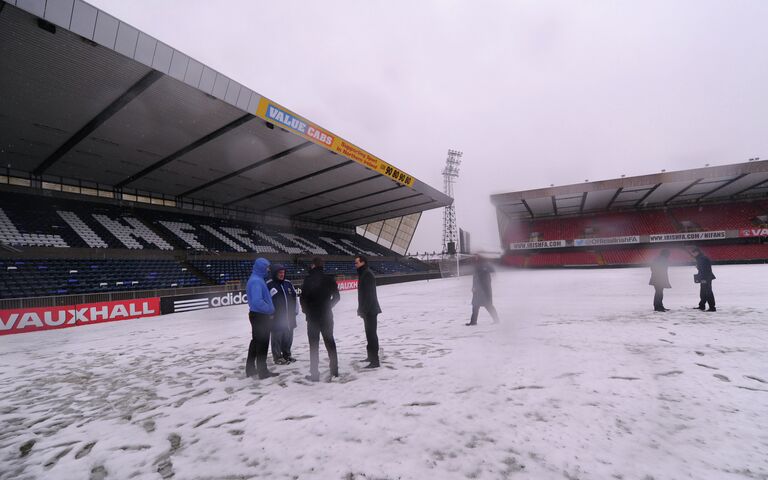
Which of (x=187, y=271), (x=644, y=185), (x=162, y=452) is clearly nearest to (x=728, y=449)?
(x=162, y=452)

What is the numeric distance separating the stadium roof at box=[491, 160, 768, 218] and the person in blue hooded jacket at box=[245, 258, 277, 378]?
115ft

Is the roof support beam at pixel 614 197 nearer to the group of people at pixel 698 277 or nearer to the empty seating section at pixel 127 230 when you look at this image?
the group of people at pixel 698 277

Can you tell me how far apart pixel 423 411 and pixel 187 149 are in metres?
18.3

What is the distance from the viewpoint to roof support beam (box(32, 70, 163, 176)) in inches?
429

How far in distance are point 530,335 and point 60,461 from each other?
22.0 feet

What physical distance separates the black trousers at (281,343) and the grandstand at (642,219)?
113ft

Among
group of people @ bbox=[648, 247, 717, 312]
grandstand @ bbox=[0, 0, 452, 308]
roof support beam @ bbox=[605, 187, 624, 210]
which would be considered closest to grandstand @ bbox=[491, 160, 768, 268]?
roof support beam @ bbox=[605, 187, 624, 210]

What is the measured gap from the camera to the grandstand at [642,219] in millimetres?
31531

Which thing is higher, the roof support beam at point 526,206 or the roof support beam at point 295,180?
the roof support beam at point 526,206

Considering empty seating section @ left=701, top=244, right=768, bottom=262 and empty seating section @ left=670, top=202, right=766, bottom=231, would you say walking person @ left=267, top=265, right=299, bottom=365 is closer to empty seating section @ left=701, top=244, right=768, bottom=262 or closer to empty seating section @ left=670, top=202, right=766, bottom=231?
empty seating section @ left=701, top=244, right=768, bottom=262

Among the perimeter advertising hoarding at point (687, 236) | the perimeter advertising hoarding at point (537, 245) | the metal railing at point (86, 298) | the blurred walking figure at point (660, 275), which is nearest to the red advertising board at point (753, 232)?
the perimeter advertising hoarding at point (687, 236)

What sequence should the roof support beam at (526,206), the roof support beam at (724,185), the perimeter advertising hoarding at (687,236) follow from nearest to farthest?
the roof support beam at (724,185)
the perimeter advertising hoarding at (687,236)
the roof support beam at (526,206)

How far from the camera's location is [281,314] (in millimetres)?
5098

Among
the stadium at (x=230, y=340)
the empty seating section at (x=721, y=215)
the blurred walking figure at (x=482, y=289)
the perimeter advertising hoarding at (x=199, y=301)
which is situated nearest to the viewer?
the stadium at (x=230, y=340)
